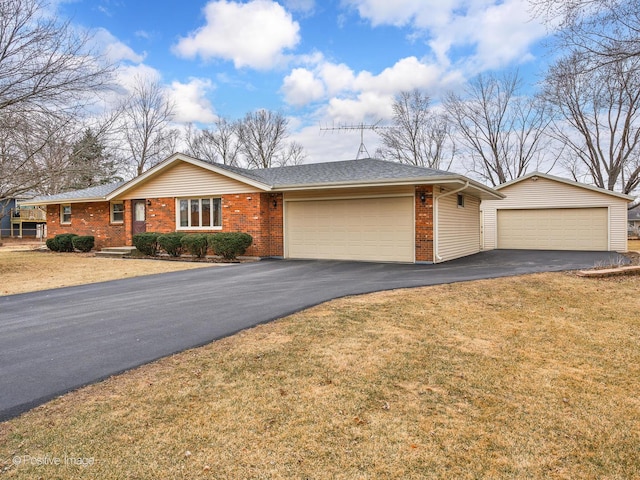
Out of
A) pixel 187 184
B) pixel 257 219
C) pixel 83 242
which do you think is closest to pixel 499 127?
pixel 257 219

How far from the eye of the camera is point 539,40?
33.9 feet

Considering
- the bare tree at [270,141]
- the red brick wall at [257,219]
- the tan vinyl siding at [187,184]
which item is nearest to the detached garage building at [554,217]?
the red brick wall at [257,219]

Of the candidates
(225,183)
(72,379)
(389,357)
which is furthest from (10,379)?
(225,183)

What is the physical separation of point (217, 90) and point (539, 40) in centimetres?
1508

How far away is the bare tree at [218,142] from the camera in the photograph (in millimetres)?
37688

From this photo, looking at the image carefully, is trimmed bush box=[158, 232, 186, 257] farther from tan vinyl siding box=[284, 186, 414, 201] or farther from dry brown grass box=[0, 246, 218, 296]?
tan vinyl siding box=[284, 186, 414, 201]

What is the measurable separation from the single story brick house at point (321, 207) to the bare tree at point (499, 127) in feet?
→ 52.3

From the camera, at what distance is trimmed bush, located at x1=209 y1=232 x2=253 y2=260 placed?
13.6 metres

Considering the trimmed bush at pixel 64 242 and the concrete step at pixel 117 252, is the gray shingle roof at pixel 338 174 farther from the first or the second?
the trimmed bush at pixel 64 242

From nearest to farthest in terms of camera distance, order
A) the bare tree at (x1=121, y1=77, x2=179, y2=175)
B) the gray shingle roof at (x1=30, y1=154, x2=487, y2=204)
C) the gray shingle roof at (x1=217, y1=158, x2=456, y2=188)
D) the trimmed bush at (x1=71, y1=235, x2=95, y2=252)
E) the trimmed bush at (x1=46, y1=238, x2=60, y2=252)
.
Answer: the gray shingle roof at (x1=30, y1=154, x2=487, y2=204) < the gray shingle roof at (x1=217, y1=158, x2=456, y2=188) < the trimmed bush at (x1=71, y1=235, x2=95, y2=252) < the trimmed bush at (x1=46, y1=238, x2=60, y2=252) < the bare tree at (x1=121, y1=77, x2=179, y2=175)

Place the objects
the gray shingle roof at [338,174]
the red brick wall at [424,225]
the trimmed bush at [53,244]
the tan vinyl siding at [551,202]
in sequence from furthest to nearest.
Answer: the trimmed bush at [53,244], the tan vinyl siding at [551,202], the red brick wall at [424,225], the gray shingle roof at [338,174]

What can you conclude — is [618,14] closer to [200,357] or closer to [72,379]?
[200,357]

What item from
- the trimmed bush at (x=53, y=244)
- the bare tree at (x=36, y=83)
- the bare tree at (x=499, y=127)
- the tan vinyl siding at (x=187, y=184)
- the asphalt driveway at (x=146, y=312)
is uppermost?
the bare tree at (x=499, y=127)

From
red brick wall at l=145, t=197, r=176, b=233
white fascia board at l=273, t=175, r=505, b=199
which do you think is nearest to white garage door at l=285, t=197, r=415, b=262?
white fascia board at l=273, t=175, r=505, b=199
